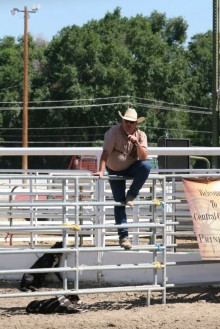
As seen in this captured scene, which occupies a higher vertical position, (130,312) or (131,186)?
(131,186)

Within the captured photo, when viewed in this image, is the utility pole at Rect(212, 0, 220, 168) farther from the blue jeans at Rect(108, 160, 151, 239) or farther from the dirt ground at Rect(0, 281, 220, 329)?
the blue jeans at Rect(108, 160, 151, 239)

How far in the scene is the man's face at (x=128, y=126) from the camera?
9.61 metres

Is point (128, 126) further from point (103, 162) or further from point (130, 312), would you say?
point (130, 312)

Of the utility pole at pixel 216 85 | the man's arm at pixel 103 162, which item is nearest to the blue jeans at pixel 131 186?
the man's arm at pixel 103 162

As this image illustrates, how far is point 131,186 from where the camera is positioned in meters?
9.62

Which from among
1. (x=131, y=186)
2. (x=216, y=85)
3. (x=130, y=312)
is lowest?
(x=130, y=312)

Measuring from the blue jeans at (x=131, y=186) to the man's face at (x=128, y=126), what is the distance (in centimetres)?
35

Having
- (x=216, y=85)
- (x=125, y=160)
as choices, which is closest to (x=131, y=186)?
(x=125, y=160)

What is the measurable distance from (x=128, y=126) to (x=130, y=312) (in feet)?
6.70

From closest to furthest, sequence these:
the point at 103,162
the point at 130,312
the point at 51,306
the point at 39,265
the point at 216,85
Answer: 1. the point at 51,306
2. the point at 130,312
3. the point at 103,162
4. the point at 39,265
5. the point at 216,85

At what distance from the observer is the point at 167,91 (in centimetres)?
6550

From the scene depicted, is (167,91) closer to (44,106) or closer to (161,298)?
(44,106)

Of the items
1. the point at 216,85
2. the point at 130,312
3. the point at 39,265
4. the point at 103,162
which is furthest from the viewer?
the point at 216,85

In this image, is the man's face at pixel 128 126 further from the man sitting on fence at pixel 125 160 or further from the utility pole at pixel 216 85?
the utility pole at pixel 216 85
